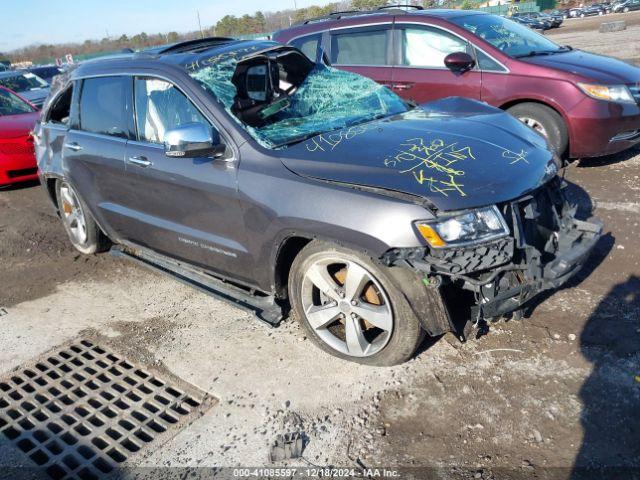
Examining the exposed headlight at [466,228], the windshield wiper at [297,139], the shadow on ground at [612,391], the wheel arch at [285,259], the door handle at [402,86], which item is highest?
the windshield wiper at [297,139]

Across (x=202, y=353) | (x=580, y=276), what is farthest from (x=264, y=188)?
(x=580, y=276)

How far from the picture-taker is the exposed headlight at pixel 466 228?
103 inches

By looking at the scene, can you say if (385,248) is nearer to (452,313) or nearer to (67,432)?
(452,313)

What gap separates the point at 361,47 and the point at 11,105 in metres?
5.74

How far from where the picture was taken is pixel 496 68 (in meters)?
5.88

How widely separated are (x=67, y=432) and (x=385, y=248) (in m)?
2.02

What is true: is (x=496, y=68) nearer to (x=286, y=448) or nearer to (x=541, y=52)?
(x=541, y=52)

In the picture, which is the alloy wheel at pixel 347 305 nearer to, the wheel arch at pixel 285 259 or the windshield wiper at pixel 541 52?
the wheel arch at pixel 285 259

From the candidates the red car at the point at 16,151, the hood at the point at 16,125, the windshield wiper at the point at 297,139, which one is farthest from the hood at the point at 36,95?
the windshield wiper at the point at 297,139

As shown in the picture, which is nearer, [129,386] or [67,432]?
[67,432]

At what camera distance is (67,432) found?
2934 millimetres

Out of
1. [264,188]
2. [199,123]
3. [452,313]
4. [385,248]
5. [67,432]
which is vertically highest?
[199,123]

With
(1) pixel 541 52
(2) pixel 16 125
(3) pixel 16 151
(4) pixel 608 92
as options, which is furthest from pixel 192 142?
(2) pixel 16 125

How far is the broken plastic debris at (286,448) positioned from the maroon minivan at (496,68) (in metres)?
4.44
